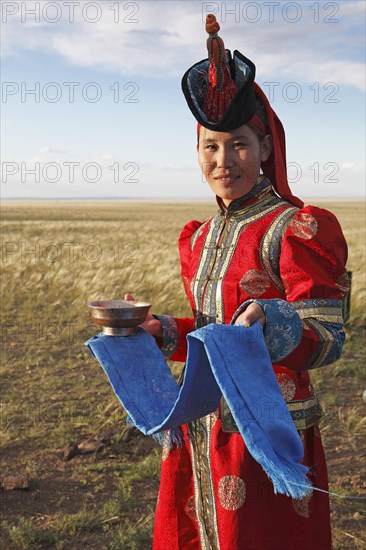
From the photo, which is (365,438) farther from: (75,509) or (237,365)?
(237,365)

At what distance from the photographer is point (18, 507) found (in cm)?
391

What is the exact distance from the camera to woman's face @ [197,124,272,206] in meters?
2.08

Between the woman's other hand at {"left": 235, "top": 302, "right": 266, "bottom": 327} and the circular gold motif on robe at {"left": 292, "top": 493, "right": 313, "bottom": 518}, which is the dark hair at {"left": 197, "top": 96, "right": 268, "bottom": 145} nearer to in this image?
the woman's other hand at {"left": 235, "top": 302, "right": 266, "bottom": 327}

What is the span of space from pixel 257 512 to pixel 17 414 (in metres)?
3.79

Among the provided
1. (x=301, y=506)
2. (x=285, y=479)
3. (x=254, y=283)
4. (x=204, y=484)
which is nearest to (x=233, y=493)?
(x=204, y=484)


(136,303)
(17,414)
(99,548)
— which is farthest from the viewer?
(17,414)

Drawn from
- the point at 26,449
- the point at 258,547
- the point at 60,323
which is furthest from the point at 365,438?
the point at 60,323

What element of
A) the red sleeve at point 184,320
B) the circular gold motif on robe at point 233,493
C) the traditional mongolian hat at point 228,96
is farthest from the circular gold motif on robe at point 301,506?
the traditional mongolian hat at point 228,96

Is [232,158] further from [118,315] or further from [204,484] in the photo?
[204,484]

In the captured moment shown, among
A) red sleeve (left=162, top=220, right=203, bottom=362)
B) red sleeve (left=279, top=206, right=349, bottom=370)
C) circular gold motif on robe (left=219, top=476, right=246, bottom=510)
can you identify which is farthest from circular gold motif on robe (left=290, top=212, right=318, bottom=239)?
circular gold motif on robe (left=219, top=476, right=246, bottom=510)

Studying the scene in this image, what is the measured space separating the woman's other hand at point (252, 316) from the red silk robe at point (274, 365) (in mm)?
78

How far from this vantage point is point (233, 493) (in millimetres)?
2041

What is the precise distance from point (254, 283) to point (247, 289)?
0.10ft

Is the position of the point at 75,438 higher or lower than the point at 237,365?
lower
